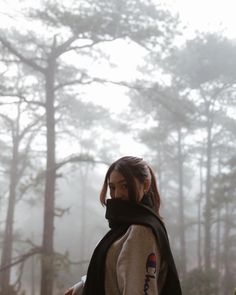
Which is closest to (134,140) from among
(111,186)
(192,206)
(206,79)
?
(206,79)

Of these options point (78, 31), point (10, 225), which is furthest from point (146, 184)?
point (10, 225)

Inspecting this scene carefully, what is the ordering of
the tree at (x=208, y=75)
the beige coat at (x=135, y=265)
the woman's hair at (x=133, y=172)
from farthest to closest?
the tree at (x=208, y=75)
the woman's hair at (x=133, y=172)
the beige coat at (x=135, y=265)

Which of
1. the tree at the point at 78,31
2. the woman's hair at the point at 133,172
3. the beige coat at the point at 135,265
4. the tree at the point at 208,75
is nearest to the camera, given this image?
the beige coat at the point at 135,265

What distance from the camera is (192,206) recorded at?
1414 centimetres

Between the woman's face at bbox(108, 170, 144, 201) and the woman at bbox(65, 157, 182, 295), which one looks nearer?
the woman at bbox(65, 157, 182, 295)

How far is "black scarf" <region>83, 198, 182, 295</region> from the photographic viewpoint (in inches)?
41.7

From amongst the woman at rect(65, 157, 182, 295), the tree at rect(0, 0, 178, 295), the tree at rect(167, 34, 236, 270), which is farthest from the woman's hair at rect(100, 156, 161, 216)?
the tree at rect(167, 34, 236, 270)

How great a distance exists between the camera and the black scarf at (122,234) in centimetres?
106

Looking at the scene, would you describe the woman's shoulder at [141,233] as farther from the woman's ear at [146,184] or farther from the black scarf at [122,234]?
the woman's ear at [146,184]

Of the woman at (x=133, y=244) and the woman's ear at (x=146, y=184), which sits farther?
the woman's ear at (x=146, y=184)

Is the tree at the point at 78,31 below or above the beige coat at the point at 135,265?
above

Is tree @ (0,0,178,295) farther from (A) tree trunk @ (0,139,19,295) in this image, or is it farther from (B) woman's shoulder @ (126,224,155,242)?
(B) woman's shoulder @ (126,224,155,242)

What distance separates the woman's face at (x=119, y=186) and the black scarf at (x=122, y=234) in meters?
0.02

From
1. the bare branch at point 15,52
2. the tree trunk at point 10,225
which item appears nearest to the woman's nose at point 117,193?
the bare branch at point 15,52
